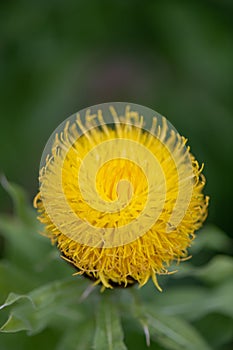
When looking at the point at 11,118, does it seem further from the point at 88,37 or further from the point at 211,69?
the point at 211,69

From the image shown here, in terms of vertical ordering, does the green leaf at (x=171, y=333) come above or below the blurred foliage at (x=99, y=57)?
below

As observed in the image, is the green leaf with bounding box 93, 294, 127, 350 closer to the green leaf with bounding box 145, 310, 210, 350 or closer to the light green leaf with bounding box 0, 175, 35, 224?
the green leaf with bounding box 145, 310, 210, 350

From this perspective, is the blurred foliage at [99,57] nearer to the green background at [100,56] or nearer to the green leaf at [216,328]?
the green background at [100,56]

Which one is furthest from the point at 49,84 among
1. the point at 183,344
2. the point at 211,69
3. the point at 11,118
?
the point at 183,344

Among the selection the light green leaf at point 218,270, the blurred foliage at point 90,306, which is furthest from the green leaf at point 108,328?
the light green leaf at point 218,270

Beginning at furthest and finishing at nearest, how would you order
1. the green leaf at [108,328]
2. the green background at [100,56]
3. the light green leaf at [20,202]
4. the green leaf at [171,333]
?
the green background at [100,56]
the light green leaf at [20,202]
the green leaf at [171,333]
the green leaf at [108,328]

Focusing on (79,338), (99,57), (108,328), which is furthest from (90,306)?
(99,57)
